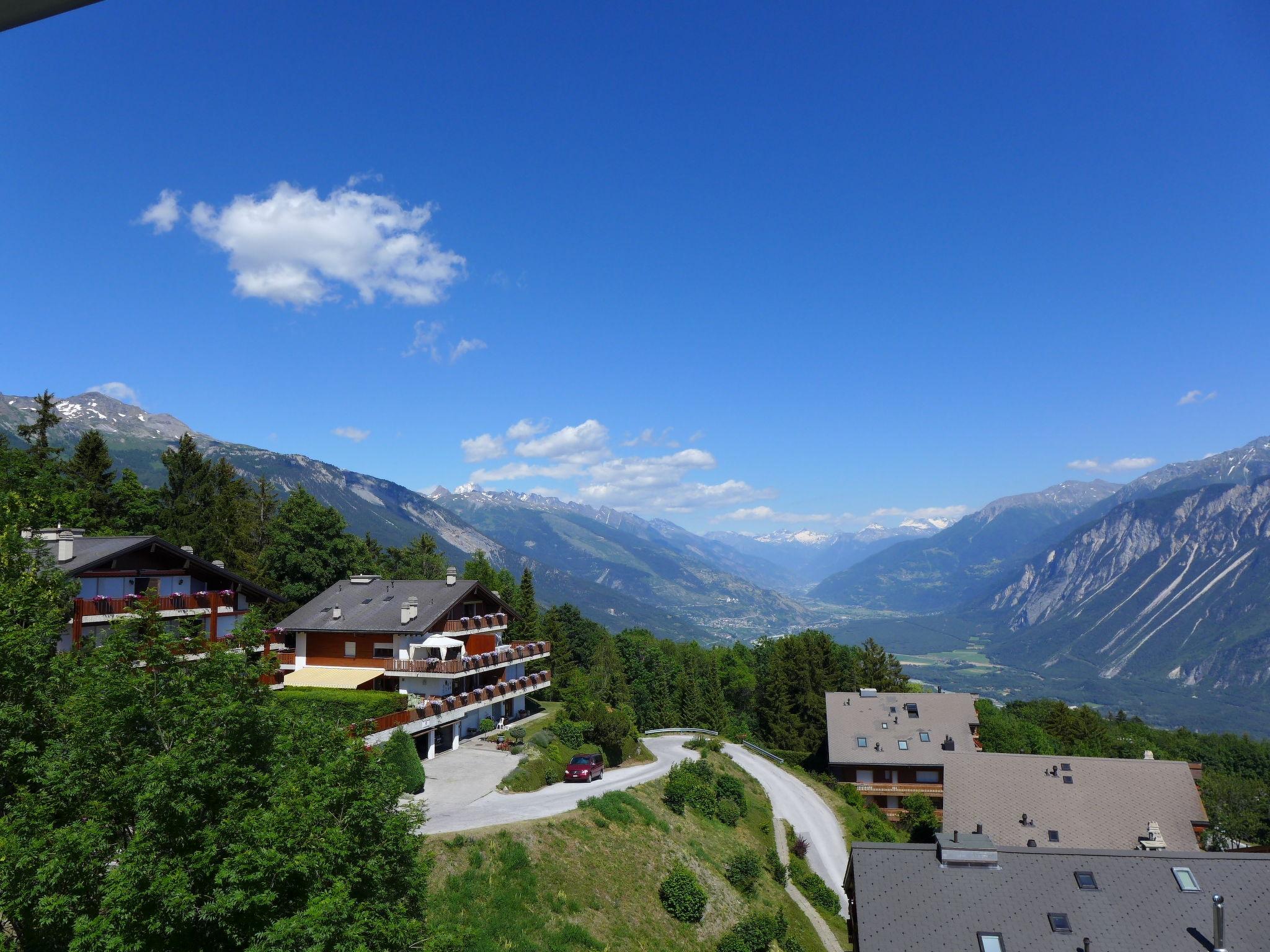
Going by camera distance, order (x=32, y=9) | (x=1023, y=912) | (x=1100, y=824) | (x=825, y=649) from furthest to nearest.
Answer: (x=825, y=649) < (x=1100, y=824) < (x=1023, y=912) < (x=32, y=9)

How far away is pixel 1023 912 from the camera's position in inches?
1147

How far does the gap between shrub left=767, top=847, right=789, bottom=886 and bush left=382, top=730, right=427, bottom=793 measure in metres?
20.8

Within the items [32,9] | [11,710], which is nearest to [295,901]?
[11,710]

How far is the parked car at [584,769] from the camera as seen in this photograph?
44281 millimetres

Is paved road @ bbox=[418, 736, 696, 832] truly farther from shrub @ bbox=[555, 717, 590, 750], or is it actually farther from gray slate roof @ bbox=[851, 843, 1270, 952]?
gray slate roof @ bbox=[851, 843, 1270, 952]

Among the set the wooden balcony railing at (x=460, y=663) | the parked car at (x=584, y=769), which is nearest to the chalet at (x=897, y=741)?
the parked car at (x=584, y=769)

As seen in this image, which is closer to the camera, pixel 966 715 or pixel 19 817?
pixel 19 817

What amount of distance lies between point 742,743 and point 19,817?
2951 inches

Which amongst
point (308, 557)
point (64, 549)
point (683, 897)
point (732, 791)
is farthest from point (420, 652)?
point (308, 557)

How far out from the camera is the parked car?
44.3 m

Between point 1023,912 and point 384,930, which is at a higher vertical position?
point 384,930

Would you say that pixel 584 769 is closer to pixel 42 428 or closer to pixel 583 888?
pixel 583 888

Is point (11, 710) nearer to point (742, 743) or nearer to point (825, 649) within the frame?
point (742, 743)

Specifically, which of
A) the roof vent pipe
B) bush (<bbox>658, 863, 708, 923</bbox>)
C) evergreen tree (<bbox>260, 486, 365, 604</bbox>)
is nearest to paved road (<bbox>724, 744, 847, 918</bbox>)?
bush (<bbox>658, 863, 708, 923</bbox>)
